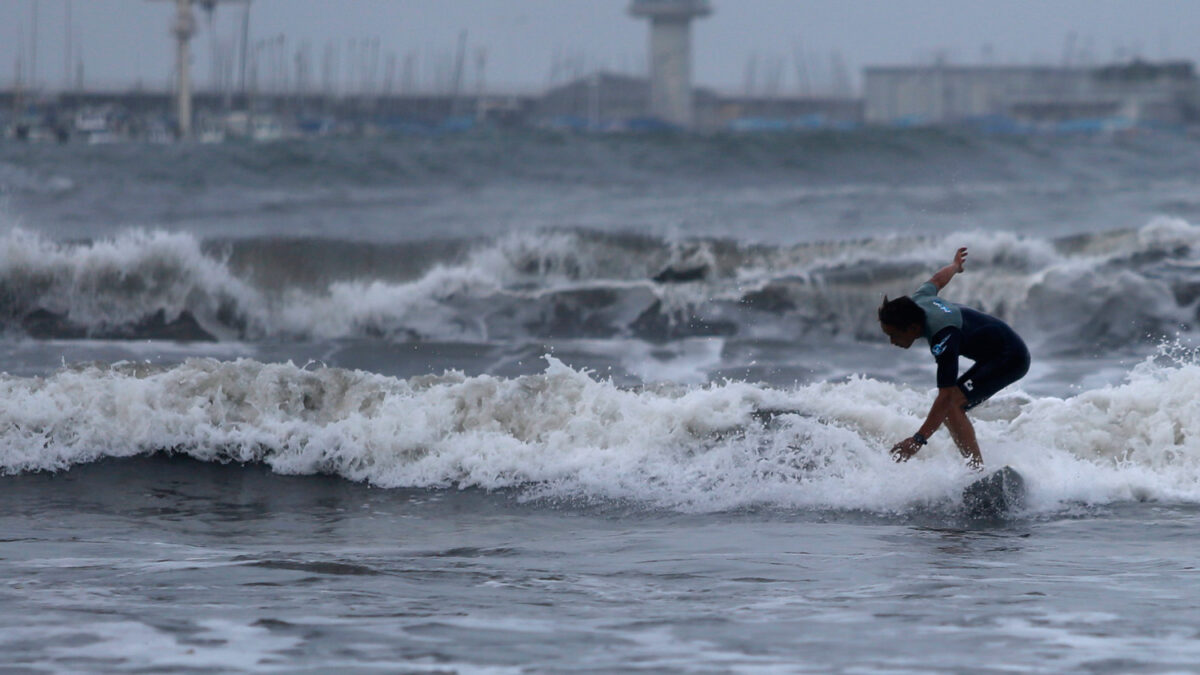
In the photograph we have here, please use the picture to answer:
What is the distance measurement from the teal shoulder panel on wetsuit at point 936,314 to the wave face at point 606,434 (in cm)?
94

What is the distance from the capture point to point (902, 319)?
8.02m

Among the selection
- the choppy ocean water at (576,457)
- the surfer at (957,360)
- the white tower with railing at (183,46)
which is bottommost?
the choppy ocean water at (576,457)

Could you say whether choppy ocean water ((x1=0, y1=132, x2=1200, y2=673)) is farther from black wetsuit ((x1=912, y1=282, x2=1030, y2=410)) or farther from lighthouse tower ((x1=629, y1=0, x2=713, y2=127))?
lighthouse tower ((x1=629, y1=0, x2=713, y2=127))

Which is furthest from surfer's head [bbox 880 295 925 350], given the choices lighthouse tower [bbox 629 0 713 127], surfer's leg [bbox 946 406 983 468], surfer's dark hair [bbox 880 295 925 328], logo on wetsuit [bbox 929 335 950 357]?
lighthouse tower [bbox 629 0 713 127]

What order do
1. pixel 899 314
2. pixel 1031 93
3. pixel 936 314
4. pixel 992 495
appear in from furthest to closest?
pixel 1031 93, pixel 992 495, pixel 936 314, pixel 899 314

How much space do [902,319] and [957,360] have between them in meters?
0.48

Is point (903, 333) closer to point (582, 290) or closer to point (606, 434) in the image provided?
point (606, 434)

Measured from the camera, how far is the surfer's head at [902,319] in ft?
26.2

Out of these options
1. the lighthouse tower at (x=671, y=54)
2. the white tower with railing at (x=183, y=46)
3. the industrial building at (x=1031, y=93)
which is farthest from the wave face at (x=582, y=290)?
the lighthouse tower at (x=671, y=54)

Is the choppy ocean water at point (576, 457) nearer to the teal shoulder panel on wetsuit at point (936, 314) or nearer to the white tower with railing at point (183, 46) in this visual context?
the teal shoulder panel on wetsuit at point (936, 314)

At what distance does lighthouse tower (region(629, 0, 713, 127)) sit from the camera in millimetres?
92375

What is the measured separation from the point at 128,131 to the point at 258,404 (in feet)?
192

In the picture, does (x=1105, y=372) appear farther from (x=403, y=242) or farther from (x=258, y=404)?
(x=403, y=242)

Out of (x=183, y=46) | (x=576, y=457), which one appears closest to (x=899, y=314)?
(x=576, y=457)
